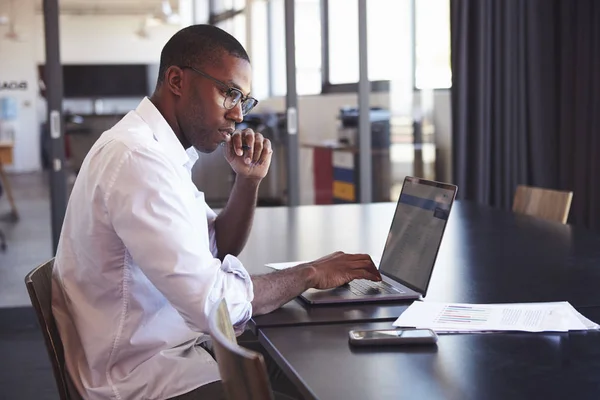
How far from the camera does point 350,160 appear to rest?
606 centimetres

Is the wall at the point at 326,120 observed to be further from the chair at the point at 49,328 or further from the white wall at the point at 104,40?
the chair at the point at 49,328

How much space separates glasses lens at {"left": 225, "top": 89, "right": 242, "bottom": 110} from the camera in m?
1.99

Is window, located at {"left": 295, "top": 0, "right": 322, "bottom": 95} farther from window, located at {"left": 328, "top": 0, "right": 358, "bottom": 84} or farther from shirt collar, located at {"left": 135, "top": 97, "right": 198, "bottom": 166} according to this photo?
shirt collar, located at {"left": 135, "top": 97, "right": 198, "bottom": 166}

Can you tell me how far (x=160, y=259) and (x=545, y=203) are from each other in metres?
2.35

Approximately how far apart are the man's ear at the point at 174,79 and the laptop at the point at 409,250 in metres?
0.53

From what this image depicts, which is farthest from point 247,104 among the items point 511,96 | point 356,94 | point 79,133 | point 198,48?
point 511,96

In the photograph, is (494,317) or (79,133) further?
(79,133)

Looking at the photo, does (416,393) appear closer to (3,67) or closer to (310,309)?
(310,309)

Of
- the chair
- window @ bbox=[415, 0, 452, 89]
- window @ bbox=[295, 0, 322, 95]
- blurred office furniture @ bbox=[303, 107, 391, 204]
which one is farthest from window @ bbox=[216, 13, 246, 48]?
the chair

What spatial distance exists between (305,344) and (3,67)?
4.44 meters

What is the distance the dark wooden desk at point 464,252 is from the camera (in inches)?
75.5

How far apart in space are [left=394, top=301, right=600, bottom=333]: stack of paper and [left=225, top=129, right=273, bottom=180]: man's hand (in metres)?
0.74

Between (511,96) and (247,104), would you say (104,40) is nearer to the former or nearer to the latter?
(511,96)

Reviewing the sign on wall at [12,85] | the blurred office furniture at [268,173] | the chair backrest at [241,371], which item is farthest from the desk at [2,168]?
the chair backrest at [241,371]
